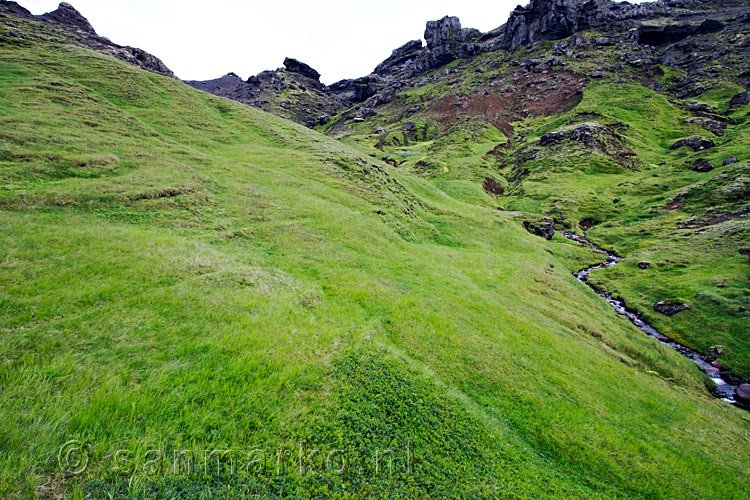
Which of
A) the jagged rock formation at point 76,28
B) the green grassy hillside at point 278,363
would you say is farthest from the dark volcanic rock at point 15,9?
the green grassy hillside at point 278,363

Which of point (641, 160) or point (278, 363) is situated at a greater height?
point (641, 160)

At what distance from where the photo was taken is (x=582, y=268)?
56406mm

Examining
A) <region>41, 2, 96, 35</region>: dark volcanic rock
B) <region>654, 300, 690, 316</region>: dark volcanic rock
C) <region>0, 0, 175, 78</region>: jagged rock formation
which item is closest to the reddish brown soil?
<region>654, 300, 690, 316</region>: dark volcanic rock

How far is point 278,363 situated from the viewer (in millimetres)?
9430

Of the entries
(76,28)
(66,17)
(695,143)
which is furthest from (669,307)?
(66,17)

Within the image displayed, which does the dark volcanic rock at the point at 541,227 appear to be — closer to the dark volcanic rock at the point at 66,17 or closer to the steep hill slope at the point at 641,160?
the steep hill slope at the point at 641,160

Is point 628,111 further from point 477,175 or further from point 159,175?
point 159,175

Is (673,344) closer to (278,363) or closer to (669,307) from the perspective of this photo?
(669,307)

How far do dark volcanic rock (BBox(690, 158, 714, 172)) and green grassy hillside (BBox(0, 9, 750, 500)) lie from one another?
97.9m

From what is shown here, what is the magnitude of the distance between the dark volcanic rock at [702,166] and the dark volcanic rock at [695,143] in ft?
80.4

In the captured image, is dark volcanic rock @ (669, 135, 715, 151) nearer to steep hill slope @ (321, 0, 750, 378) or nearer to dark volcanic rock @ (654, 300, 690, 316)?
steep hill slope @ (321, 0, 750, 378)

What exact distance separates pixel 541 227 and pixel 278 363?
72993 mm

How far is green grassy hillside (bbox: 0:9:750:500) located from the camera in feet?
20.8

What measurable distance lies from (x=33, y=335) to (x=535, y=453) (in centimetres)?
1750
